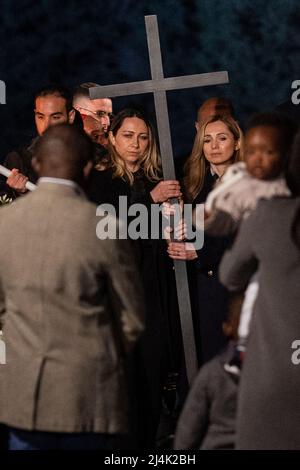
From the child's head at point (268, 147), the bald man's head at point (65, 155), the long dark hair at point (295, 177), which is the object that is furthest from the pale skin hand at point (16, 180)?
the long dark hair at point (295, 177)

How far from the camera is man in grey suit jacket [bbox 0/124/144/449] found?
142 inches

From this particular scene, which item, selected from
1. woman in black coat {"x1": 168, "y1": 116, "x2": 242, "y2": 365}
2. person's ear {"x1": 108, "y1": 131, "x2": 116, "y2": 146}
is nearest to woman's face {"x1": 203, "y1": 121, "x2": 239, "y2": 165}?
woman in black coat {"x1": 168, "y1": 116, "x2": 242, "y2": 365}

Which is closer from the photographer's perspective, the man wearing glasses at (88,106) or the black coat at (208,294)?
the black coat at (208,294)

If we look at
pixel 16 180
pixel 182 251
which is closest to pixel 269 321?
pixel 182 251

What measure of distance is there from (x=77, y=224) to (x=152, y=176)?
114 cm

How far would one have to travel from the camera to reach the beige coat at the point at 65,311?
11.9 ft

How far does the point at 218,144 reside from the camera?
14.5 feet

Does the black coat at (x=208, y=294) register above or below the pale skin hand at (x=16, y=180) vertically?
below

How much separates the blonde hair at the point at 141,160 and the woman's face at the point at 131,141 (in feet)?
0.04

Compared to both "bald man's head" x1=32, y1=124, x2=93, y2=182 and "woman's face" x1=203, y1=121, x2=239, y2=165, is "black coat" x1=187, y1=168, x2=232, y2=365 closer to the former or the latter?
"woman's face" x1=203, y1=121, x2=239, y2=165

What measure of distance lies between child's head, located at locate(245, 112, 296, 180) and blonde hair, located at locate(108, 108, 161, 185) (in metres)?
0.98
